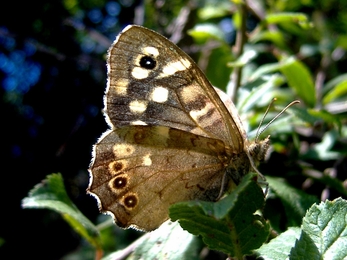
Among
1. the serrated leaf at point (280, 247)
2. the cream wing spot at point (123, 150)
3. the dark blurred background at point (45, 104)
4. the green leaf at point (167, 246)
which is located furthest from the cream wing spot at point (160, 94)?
the dark blurred background at point (45, 104)

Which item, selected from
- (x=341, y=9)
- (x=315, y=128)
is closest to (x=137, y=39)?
(x=315, y=128)

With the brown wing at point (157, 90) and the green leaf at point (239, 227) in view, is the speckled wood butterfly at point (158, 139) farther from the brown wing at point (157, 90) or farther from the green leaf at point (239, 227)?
the green leaf at point (239, 227)

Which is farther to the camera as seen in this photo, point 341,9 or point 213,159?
point 341,9

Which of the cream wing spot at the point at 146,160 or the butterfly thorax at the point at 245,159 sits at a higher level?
the cream wing spot at the point at 146,160

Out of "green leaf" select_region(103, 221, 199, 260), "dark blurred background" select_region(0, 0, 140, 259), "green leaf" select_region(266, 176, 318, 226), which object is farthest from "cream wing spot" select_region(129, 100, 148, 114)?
"dark blurred background" select_region(0, 0, 140, 259)

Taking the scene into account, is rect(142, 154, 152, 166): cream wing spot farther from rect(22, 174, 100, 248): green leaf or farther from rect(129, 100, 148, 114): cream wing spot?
rect(22, 174, 100, 248): green leaf

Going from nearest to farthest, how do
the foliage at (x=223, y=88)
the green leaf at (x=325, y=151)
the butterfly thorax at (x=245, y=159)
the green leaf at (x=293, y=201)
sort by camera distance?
the foliage at (x=223, y=88), the butterfly thorax at (x=245, y=159), the green leaf at (x=293, y=201), the green leaf at (x=325, y=151)

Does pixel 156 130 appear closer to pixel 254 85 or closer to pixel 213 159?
pixel 213 159
